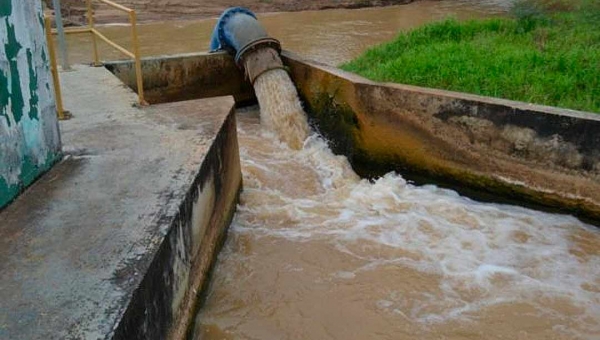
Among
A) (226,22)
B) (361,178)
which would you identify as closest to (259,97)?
(226,22)

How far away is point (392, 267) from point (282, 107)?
3206 mm

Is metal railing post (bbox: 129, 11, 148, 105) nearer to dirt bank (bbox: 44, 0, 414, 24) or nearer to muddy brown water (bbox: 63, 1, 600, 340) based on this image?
muddy brown water (bbox: 63, 1, 600, 340)

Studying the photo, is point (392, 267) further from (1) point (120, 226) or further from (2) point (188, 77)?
(2) point (188, 77)

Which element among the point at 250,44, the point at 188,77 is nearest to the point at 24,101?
the point at 250,44

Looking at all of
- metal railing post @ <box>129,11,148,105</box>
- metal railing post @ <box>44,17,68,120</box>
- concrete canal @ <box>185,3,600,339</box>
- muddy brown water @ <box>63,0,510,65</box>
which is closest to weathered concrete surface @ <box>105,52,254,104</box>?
metal railing post @ <box>129,11,148,105</box>

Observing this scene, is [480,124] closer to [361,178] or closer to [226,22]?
[361,178]

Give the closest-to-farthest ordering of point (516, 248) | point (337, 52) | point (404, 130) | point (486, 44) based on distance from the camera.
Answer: point (516, 248) → point (404, 130) → point (486, 44) → point (337, 52)

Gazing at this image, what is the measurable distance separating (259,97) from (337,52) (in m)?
4.62

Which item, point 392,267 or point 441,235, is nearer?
point 392,267

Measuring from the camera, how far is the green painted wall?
10.5 feet

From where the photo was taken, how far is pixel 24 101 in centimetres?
341

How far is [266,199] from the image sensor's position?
17.9ft

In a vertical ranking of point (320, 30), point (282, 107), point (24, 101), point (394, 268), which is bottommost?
point (394, 268)

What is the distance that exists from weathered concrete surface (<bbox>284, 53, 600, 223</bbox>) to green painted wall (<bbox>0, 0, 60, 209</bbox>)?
3.32m
